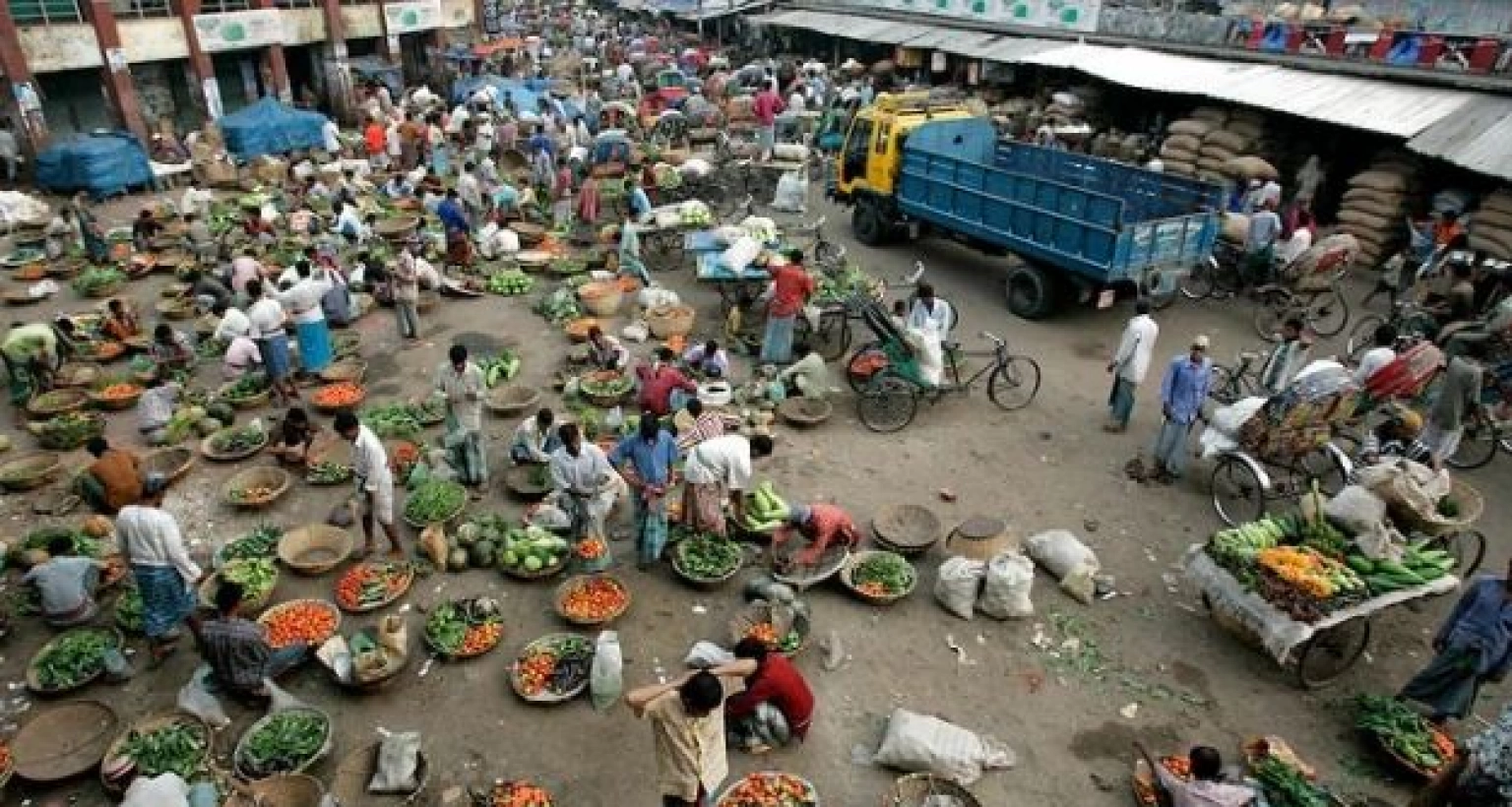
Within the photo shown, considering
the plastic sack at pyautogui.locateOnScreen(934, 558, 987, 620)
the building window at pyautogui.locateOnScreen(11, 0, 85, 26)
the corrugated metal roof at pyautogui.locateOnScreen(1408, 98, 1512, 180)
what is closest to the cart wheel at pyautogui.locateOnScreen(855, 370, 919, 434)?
the plastic sack at pyautogui.locateOnScreen(934, 558, 987, 620)

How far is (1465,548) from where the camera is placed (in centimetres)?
845

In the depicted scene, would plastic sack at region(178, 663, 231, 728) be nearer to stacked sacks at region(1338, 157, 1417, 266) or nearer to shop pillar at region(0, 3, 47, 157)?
stacked sacks at region(1338, 157, 1417, 266)

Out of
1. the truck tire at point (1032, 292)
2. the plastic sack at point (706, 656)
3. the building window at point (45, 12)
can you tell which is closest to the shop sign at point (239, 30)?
the building window at point (45, 12)

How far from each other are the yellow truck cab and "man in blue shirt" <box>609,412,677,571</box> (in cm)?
924

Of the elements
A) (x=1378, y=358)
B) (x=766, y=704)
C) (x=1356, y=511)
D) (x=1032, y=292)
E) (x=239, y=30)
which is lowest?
(x=766, y=704)

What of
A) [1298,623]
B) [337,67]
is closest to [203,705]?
[1298,623]

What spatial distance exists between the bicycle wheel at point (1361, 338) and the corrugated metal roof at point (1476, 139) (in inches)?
102

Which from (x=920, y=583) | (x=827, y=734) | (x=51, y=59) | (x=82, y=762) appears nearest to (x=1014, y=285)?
(x=920, y=583)

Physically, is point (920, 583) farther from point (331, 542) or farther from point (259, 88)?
point (259, 88)

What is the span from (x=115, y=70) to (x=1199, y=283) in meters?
25.7

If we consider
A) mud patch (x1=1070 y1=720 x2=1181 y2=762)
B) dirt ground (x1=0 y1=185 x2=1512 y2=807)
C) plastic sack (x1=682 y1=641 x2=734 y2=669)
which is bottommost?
mud patch (x1=1070 y1=720 x2=1181 y2=762)

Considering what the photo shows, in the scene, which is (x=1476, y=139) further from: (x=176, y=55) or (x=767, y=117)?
(x=176, y=55)

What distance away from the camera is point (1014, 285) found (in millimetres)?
13633

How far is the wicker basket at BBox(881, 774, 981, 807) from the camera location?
567 centimetres
